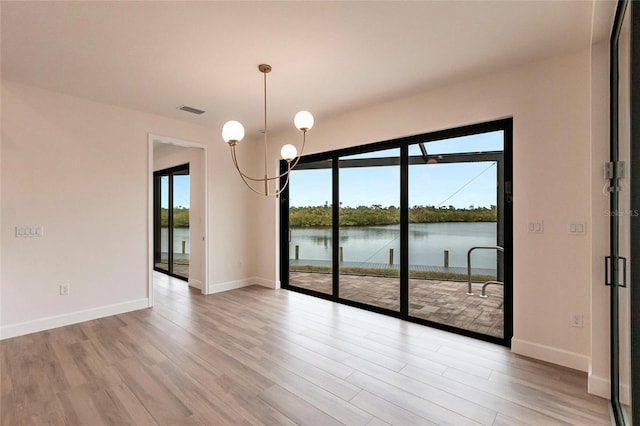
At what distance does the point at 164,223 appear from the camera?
676 centimetres

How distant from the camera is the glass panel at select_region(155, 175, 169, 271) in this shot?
21.8ft

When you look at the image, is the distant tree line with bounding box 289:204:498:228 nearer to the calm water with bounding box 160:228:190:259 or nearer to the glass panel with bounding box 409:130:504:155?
the glass panel with bounding box 409:130:504:155

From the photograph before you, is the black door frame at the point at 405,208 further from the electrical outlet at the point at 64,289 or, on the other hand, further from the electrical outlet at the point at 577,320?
the electrical outlet at the point at 64,289

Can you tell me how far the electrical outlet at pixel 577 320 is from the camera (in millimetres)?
2559

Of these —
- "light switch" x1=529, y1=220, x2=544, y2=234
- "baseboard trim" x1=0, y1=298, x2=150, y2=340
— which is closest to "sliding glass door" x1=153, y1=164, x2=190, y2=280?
"baseboard trim" x1=0, y1=298, x2=150, y2=340

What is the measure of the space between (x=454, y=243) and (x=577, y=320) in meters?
1.28

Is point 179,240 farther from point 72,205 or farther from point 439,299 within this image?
point 439,299

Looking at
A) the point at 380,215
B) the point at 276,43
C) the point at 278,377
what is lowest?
the point at 278,377

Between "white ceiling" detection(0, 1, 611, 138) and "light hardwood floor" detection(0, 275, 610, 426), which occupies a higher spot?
"white ceiling" detection(0, 1, 611, 138)

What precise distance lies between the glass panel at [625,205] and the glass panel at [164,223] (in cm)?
713

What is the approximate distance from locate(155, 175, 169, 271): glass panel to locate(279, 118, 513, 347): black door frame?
300cm

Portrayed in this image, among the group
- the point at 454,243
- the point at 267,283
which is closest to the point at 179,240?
the point at 267,283
